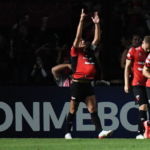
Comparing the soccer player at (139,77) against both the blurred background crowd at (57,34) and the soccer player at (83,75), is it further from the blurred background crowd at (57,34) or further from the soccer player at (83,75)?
the blurred background crowd at (57,34)

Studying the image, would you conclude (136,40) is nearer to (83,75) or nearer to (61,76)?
(61,76)

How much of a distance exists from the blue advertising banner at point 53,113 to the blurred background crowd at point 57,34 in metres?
0.52

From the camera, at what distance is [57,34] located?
13.2 m

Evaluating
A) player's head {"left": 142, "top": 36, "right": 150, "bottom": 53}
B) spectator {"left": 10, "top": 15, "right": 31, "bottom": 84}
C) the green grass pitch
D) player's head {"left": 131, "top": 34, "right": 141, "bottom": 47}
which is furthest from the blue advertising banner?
the green grass pitch

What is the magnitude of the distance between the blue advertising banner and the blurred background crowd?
1.69ft

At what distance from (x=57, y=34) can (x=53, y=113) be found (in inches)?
71.1

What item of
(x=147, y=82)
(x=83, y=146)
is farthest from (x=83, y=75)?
(x=83, y=146)

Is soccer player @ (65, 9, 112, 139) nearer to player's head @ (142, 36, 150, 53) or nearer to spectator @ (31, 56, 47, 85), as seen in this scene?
player's head @ (142, 36, 150, 53)

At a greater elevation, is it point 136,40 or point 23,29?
point 23,29

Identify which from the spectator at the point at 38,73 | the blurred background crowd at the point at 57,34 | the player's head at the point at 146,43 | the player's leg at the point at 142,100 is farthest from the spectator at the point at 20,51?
the player's head at the point at 146,43

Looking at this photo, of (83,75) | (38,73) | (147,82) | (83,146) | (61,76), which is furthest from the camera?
(38,73)

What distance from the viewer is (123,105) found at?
1278 cm

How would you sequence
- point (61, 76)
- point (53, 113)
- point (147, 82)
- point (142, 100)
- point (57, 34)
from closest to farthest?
point (147, 82) → point (142, 100) → point (53, 113) → point (61, 76) → point (57, 34)

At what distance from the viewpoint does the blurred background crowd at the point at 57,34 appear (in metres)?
Result: 13.1
